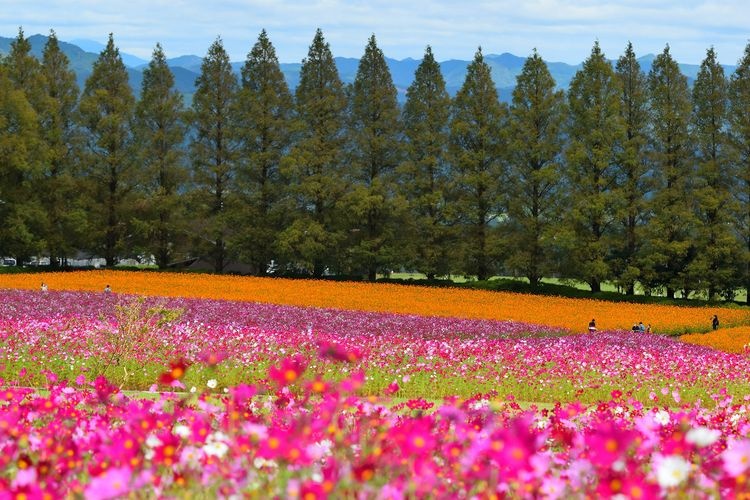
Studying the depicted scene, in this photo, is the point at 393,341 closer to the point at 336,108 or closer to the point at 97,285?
the point at 97,285

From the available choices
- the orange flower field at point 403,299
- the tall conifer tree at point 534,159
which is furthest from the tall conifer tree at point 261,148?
the tall conifer tree at point 534,159

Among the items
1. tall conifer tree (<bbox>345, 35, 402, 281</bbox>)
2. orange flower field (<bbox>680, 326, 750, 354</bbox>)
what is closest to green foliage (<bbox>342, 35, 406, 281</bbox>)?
tall conifer tree (<bbox>345, 35, 402, 281</bbox>)

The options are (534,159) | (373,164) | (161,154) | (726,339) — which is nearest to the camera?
(726,339)

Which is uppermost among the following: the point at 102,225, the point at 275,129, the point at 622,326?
the point at 275,129

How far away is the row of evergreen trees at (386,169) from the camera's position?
4609cm

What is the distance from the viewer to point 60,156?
50812 mm

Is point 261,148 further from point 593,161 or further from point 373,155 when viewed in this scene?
Answer: point 593,161

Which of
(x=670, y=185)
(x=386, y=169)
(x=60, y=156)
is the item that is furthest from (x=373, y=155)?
(x=60, y=156)

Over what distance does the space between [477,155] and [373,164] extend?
6031mm

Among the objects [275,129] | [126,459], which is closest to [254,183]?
[275,129]

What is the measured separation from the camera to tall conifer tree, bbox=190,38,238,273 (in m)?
51.4

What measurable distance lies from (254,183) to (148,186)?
20.9ft

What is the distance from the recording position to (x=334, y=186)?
49.2 m

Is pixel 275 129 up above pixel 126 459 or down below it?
above
